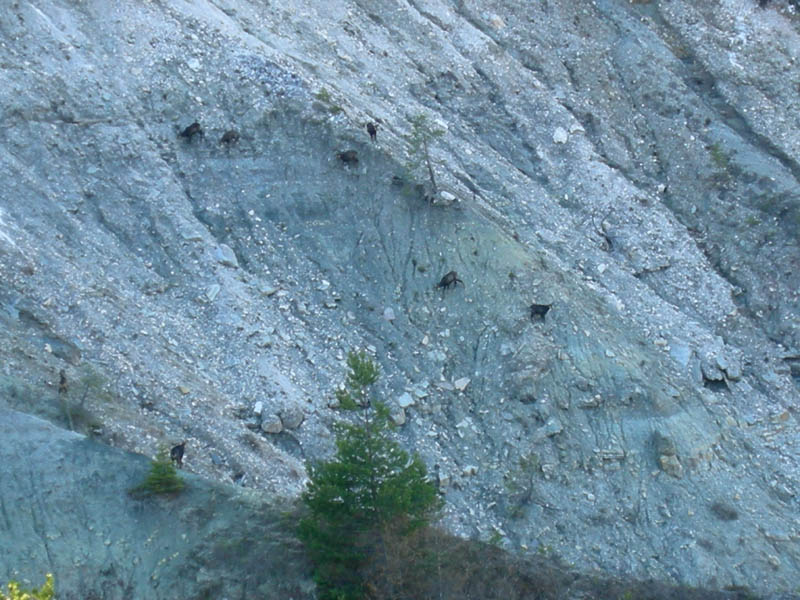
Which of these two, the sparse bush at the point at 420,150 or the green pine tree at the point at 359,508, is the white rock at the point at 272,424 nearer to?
the green pine tree at the point at 359,508

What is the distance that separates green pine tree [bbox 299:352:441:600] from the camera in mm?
15758

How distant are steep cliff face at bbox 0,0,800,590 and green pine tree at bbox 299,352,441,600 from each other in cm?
407

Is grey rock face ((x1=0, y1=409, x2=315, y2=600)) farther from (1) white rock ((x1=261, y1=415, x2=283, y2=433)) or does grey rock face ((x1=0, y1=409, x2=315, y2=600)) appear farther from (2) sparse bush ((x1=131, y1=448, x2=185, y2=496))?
(1) white rock ((x1=261, y1=415, x2=283, y2=433))

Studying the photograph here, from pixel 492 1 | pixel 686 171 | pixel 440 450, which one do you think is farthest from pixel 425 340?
pixel 492 1

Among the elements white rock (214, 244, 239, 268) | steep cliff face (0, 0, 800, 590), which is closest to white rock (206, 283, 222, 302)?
steep cliff face (0, 0, 800, 590)

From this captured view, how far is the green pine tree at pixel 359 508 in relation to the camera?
51.7 ft

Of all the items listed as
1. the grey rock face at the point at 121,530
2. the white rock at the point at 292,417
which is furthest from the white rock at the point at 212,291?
the grey rock face at the point at 121,530

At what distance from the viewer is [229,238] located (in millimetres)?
24766

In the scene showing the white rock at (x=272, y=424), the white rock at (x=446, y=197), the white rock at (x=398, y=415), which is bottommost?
the white rock at (x=272, y=424)

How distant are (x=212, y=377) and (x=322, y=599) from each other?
7.36 m

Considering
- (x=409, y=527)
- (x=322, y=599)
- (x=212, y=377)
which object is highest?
(x=409, y=527)

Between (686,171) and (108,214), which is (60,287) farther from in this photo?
(686,171)

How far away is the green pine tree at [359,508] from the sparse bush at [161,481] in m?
2.63

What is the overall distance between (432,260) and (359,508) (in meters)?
10.4
